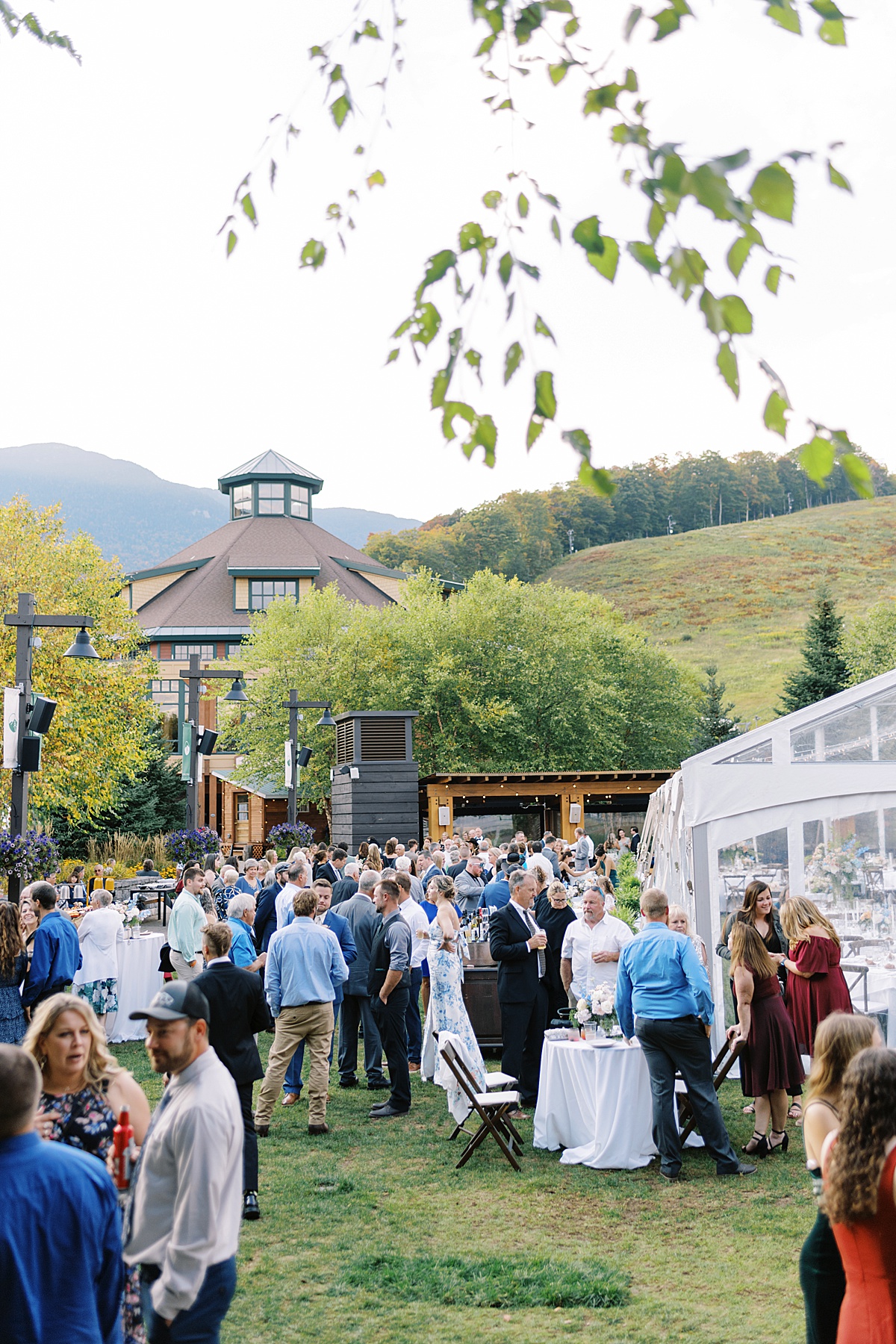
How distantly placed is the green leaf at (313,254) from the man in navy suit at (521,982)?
6.55 meters

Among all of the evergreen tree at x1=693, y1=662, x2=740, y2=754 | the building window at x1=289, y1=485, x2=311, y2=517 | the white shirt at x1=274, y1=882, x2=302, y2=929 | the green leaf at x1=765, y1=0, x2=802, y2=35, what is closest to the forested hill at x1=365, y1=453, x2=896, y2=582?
the building window at x1=289, y1=485, x2=311, y2=517

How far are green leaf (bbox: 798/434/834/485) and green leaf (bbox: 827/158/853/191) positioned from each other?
0.49 m

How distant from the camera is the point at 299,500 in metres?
70.8

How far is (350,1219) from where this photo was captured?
7090 mm

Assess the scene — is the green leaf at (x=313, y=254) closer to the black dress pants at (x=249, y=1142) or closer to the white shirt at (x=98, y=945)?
the black dress pants at (x=249, y=1142)

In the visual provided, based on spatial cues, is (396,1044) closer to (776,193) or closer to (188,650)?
(776,193)

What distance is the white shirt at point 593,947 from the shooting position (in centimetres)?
934

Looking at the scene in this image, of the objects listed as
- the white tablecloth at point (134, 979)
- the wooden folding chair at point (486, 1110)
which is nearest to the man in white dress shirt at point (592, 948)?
the wooden folding chair at point (486, 1110)

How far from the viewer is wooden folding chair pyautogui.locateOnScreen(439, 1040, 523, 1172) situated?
807 centimetres

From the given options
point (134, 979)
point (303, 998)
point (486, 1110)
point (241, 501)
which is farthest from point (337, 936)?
point (241, 501)

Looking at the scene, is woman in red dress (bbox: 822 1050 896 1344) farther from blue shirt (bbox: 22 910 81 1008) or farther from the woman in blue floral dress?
blue shirt (bbox: 22 910 81 1008)

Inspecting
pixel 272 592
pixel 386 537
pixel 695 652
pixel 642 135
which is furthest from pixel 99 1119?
pixel 386 537

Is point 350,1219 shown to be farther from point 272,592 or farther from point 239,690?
point 272,592

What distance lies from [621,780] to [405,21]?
109 ft
